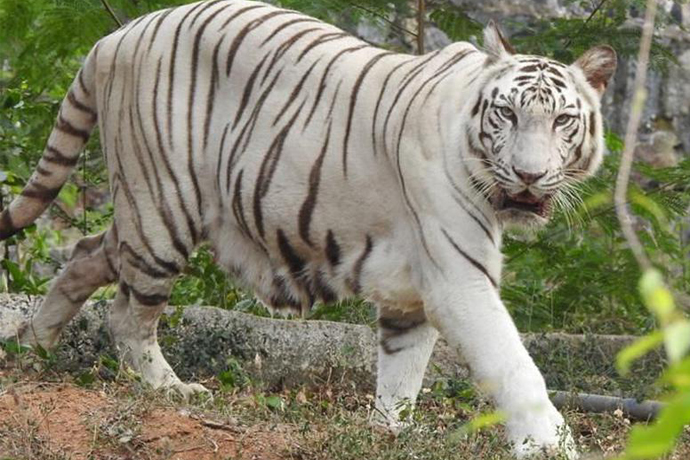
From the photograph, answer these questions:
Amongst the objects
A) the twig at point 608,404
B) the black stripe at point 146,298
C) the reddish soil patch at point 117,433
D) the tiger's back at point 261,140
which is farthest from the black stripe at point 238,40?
the twig at point 608,404

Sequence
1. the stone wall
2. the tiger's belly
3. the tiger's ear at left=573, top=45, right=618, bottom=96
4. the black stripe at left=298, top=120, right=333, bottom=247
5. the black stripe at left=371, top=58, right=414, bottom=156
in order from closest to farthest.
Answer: the tiger's ear at left=573, top=45, right=618, bottom=96
the tiger's belly
the black stripe at left=371, top=58, right=414, bottom=156
the black stripe at left=298, top=120, right=333, bottom=247
the stone wall

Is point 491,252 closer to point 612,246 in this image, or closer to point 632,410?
point 632,410

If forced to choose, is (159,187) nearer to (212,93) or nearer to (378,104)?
(212,93)

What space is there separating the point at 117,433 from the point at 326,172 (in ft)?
4.81

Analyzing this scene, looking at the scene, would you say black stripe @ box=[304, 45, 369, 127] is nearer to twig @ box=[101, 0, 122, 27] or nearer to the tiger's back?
the tiger's back

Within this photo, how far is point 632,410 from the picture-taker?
5.44 meters

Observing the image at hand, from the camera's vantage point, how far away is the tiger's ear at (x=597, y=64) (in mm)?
4828

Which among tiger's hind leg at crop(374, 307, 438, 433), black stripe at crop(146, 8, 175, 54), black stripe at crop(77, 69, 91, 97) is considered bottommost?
tiger's hind leg at crop(374, 307, 438, 433)

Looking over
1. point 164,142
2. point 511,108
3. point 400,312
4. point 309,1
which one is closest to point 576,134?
point 511,108

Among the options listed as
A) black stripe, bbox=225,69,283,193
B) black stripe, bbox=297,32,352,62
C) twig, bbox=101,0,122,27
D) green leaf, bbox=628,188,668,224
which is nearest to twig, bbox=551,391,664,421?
green leaf, bbox=628,188,668,224

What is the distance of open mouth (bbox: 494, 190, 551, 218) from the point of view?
4551 mm

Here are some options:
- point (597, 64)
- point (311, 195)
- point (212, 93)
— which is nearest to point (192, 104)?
point (212, 93)

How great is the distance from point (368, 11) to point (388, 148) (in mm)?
2210

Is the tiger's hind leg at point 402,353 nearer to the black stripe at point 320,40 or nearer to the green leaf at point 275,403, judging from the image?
the green leaf at point 275,403
